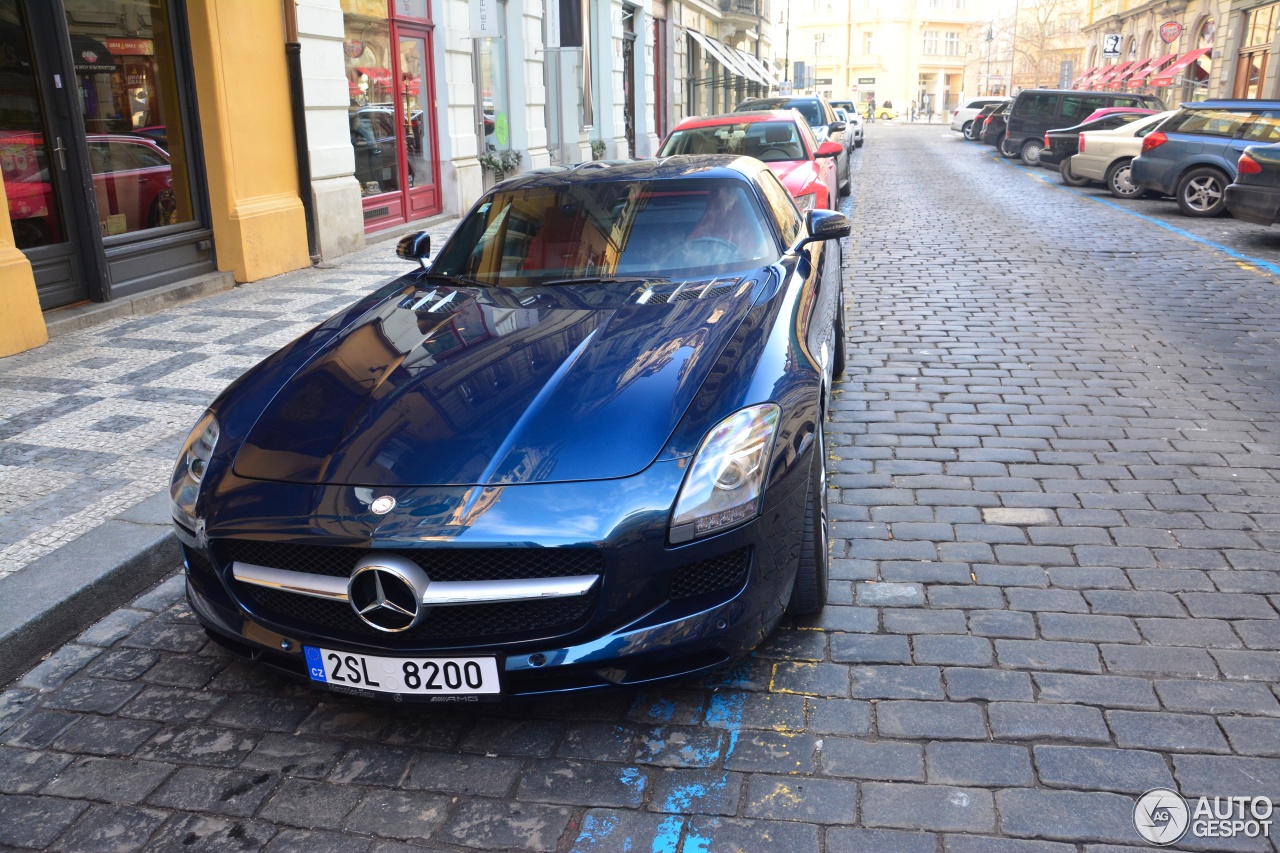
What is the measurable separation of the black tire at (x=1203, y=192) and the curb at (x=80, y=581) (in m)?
15.4

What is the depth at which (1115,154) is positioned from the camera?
18.7 m

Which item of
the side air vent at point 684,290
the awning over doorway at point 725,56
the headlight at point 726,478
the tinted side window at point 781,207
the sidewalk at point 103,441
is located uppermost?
the awning over doorway at point 725,56

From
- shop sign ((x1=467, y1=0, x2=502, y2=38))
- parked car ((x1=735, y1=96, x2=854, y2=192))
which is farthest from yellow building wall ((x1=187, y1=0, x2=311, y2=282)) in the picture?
parked car ((x1=735, y1=96, x2=854, y2=192))

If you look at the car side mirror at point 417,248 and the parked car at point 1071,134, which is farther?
the parked car at point 1071,134

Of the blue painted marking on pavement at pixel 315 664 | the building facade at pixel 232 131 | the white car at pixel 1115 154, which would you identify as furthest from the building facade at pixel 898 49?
the blue painted marking on pavement at pixel 315 664

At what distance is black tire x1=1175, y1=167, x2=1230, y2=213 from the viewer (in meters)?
15.4

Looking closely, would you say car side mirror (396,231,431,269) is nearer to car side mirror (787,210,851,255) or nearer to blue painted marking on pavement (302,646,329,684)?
car side mirror (787,210,851,255)

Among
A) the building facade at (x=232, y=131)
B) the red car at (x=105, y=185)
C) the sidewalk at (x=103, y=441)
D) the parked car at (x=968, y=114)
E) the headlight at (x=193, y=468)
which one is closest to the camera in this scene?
the headlight at (x=193, y=468)

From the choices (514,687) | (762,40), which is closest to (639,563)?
(514,687)

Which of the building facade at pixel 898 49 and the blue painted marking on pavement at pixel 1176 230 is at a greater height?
the building facade at pixel 898 49

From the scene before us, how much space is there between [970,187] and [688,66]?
18690 millimetres

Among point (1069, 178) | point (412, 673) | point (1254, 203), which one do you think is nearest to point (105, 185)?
point (412, 673)

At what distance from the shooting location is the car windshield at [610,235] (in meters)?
4.39

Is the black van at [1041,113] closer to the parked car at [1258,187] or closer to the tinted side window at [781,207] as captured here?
the parked car at [1258,187]
